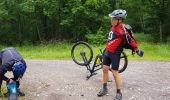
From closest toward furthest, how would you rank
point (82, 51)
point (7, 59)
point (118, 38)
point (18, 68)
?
point (18, 68) < point (7, 59) < point (118, 38) < point (82, 51)

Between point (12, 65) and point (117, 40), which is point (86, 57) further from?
point (12, 65)

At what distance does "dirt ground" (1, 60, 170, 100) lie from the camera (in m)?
8.98

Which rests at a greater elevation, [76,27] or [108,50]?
[108,50]

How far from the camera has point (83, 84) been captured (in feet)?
32.6

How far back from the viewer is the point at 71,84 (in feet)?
32.7

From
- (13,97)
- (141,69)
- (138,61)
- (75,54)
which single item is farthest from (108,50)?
(138,61)

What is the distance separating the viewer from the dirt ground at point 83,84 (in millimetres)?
8977

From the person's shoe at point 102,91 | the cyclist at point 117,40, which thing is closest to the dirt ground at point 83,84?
the person's shoe at point 102,91

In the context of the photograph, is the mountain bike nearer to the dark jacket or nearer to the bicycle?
the dark jacket

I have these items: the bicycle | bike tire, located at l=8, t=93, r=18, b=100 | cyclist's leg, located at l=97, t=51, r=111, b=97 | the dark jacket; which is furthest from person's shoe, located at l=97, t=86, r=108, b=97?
the dark jacket

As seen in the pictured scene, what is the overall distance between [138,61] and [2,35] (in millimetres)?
24565

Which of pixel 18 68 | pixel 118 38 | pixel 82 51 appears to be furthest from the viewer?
pixel 82 51

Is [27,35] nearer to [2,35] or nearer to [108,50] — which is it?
[2,35]

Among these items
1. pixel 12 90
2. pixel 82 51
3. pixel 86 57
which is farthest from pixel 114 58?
pixel 86 57
